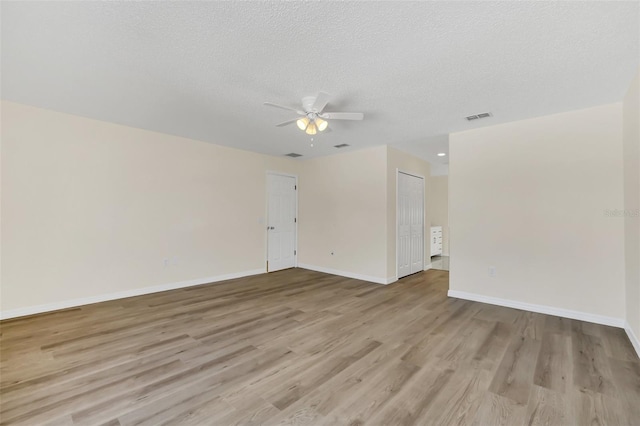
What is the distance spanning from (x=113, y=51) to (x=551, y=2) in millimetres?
3208

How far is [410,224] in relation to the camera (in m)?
5.84

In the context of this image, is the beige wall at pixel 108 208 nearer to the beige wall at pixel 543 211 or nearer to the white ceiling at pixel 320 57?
the white ceiling at pixel 320 57

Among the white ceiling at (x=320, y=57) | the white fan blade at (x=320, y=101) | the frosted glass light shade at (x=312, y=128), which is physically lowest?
the frosted glass light shade at (x=312, y=128)

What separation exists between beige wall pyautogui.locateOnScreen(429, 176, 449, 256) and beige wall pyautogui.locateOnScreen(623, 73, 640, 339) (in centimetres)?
557

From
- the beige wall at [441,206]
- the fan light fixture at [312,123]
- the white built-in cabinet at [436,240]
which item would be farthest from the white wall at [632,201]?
the beige wall at [441,206]

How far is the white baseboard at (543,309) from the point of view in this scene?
3.14m

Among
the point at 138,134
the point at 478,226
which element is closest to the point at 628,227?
the point at 478,226

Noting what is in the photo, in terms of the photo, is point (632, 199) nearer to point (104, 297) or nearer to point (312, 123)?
point (312, 123)

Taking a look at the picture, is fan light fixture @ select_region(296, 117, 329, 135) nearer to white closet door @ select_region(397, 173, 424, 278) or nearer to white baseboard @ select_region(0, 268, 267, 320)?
white closet door @ select_region(397, 173, 424, 278)

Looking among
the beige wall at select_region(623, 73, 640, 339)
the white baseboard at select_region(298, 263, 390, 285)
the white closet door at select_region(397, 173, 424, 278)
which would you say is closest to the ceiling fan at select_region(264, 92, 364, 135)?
the beige wall at select_region(623, 73, 640, 339)

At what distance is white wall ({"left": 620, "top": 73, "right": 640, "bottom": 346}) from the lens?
2586 mm

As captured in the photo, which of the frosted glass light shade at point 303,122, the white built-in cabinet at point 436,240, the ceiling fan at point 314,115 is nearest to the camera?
the ceiling fan at point 314,115

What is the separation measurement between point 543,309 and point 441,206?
5467 millimetres

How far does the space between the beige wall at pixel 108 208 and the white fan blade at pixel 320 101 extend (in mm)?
2962
